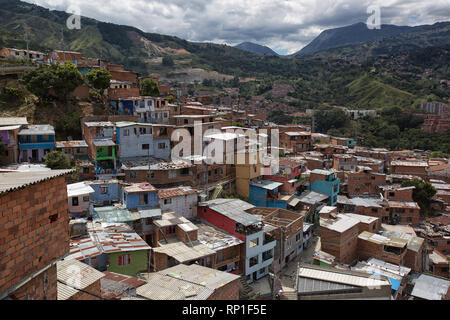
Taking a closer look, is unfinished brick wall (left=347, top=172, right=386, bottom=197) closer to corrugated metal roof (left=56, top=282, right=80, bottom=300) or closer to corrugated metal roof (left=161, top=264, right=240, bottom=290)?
corrugated metal roof (left=161, top=264, right=240, bottom=290)

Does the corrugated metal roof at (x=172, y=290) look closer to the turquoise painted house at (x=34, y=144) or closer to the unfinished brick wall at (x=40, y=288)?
the unfinished brick wall at (x=40, y=288)

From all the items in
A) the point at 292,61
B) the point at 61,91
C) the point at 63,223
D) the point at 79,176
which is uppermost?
the point at 292,61

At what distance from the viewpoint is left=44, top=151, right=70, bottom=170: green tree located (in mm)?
18219

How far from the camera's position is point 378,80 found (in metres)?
86.0

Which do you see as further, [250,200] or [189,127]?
[189,127]

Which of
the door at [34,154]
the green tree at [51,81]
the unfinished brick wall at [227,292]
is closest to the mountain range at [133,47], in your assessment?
the green tree at [51,81]

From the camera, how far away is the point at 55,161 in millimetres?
18172

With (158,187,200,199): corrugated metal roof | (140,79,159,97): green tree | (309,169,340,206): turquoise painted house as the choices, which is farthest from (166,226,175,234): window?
(140,79,159,97): green tree

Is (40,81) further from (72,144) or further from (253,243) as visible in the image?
(253,243)

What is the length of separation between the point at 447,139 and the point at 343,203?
38.6 metres

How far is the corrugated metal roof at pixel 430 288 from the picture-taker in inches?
615

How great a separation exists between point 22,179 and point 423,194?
31514 millimetres
